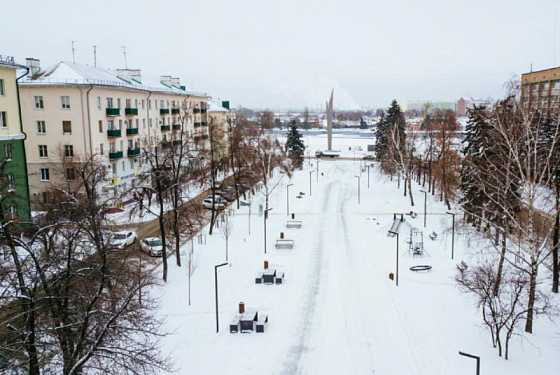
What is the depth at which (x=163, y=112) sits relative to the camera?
58.1 metres

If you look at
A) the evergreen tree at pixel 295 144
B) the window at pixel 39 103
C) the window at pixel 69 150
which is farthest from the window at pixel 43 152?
the evergreen tree at pixel 295 144

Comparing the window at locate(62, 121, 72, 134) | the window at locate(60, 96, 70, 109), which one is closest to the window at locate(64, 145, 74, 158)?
the window at locate(62, 121, 72, 134)

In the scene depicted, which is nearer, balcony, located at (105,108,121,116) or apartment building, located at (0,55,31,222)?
apartment building, located at (0,55,31,222)

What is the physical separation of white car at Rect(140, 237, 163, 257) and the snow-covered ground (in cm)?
165

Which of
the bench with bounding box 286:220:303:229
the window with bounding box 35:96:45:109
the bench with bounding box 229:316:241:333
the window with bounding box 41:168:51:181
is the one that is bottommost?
the bench with bounding box 229:316:241:333

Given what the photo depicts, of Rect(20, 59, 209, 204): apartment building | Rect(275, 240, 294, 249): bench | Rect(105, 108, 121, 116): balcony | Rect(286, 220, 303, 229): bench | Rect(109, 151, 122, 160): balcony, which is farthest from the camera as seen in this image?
Rect(109, 151, 122, 160): balcony

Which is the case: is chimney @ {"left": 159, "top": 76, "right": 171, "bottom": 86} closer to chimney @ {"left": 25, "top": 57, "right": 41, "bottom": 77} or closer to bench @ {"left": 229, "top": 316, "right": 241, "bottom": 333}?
chimney @ {"left": 25, "top": 57, "right": 41, "bottom": 77}

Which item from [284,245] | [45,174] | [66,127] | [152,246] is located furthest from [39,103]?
[284,245]

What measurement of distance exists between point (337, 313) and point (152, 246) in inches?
548

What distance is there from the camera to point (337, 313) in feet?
74.1

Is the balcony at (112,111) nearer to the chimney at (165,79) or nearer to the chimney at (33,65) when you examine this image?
the chimney at (33,65)

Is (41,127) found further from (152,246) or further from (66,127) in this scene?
(152,246)

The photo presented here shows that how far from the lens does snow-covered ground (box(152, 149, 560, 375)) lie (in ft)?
60.1

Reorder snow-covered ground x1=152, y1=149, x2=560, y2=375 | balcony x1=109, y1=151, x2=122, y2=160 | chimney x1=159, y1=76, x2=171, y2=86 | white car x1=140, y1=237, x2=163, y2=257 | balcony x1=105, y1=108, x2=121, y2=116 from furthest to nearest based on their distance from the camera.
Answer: chimney x1=159, y1=76, x2=171, y2=86
balcony x1=109, y1=151, x2=122, y2=160
balcony x1=105, y1=108, x2=121, y2=116
white car x1=140, y1=237, x2=163, y2=257
snow-covered ground x1=152, y1=149, x2=560, y2=375
